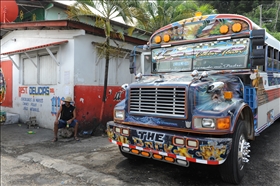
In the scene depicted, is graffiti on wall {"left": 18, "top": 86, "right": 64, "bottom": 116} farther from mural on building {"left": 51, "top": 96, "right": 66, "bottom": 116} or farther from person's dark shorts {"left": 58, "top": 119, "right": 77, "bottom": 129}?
person's dark shorts {"left": 58, "top": 119, "right": 77, "bottom": 129}

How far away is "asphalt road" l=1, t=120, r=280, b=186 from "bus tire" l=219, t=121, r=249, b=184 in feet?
0.73

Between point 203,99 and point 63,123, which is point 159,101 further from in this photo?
point 63,123

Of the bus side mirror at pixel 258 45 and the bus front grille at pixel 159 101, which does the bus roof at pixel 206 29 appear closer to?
the bus side mirror at pixel 258 45

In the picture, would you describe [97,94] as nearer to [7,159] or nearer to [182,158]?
[7,159]

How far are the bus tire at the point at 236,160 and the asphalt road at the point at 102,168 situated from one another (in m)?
0.22

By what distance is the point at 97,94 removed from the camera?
8219 mm

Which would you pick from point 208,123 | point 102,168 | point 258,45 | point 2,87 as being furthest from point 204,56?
point 2,87

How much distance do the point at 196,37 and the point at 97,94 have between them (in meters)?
4.57

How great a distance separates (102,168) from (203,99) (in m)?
2.33

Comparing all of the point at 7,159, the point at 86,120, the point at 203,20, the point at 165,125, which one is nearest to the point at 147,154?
the point at 165,125

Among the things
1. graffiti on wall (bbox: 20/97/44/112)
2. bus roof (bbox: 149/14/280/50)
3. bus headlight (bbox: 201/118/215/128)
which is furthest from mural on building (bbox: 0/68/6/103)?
bus headlight (bbox: 201/118/215/128)

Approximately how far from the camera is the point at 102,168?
14.6ft

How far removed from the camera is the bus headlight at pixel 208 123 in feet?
10.3

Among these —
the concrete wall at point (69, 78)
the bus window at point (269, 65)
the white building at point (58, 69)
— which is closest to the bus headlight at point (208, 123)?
the bus window at point (269, 65)
